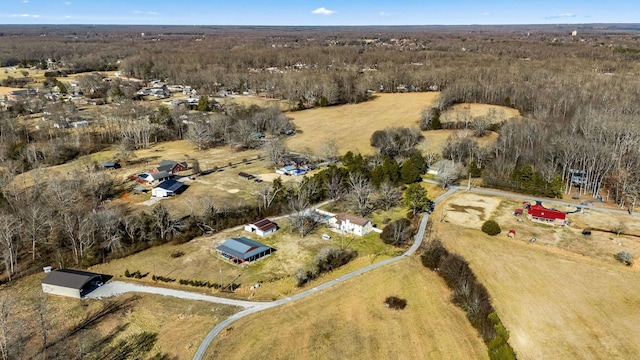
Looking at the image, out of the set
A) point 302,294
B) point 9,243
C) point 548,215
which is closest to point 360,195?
point 302,294

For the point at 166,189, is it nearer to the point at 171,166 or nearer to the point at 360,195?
the point at 171,166

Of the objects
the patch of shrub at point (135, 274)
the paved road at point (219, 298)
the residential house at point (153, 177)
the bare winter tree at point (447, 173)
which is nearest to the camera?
the paved road at point (219, 298)

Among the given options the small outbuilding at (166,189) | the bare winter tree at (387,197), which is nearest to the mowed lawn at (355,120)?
the bare winter tree at (387,197)

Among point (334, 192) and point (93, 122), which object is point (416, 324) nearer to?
point (334, 192)

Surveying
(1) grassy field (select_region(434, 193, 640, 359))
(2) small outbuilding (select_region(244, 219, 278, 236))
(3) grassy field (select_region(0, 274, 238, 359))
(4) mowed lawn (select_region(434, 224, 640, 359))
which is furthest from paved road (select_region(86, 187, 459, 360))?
(2) small outbuilding (select_region(244, 219, 278, 236))

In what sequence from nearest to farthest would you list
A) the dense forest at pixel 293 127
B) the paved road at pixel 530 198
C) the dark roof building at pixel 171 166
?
the dense forest at pixel 293 127 < the paved road at pixel 530 198 < the dark roof building at pixel 171 166

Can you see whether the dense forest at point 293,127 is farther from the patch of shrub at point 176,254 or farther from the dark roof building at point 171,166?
the dark roof building at point 171,166

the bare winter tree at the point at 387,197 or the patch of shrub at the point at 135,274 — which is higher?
the bare winter tree at the point at 387,197
